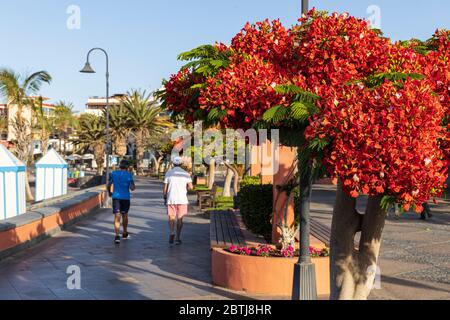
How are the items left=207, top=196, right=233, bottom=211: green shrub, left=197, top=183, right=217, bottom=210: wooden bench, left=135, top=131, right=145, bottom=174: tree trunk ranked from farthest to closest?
left=135, top=131, right=145, bottom=174: tree trunk
left=197, top=183, right=217, bottom=210: wooden bench
left=207, top=196, right=233, bottom=211: green shrub

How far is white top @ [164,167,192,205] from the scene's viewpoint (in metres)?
11.0

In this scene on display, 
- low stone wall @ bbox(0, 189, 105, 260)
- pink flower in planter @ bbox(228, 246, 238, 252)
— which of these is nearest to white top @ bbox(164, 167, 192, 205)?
low stone wall @ bbox(0, 189, 105, 260)

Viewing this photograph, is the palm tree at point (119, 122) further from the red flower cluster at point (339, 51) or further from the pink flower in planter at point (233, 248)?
the red flower cluster at point (339, 51)

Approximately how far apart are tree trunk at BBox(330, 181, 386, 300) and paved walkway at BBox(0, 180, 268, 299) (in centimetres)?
259

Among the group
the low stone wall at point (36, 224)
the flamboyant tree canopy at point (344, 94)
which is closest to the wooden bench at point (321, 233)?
the flamboyant tree canopy at point (344, 94)

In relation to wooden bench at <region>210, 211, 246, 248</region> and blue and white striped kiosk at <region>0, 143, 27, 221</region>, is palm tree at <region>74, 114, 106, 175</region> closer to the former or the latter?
blue and white striped kiosk at <region>0, 143, 27, 221</region>

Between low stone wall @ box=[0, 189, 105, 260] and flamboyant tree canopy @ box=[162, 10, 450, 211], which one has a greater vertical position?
flamboyant tree canopy @ box=[162, 10, 450, 211]

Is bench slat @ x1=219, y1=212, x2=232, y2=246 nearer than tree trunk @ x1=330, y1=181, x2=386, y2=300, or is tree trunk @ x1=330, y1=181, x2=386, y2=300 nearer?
tree trunk @ x1=330, y1=181, x2=386, y2=300

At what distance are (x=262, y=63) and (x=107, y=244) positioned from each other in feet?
25.9

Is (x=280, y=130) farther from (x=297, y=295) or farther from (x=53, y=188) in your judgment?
(x=53, y=188)

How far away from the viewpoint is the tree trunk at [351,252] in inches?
182

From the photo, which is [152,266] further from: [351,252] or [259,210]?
[351,252]

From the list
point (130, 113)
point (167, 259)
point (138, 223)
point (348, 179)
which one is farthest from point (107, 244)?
point (130, 113)

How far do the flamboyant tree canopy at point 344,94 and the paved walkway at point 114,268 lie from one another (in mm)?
3015
